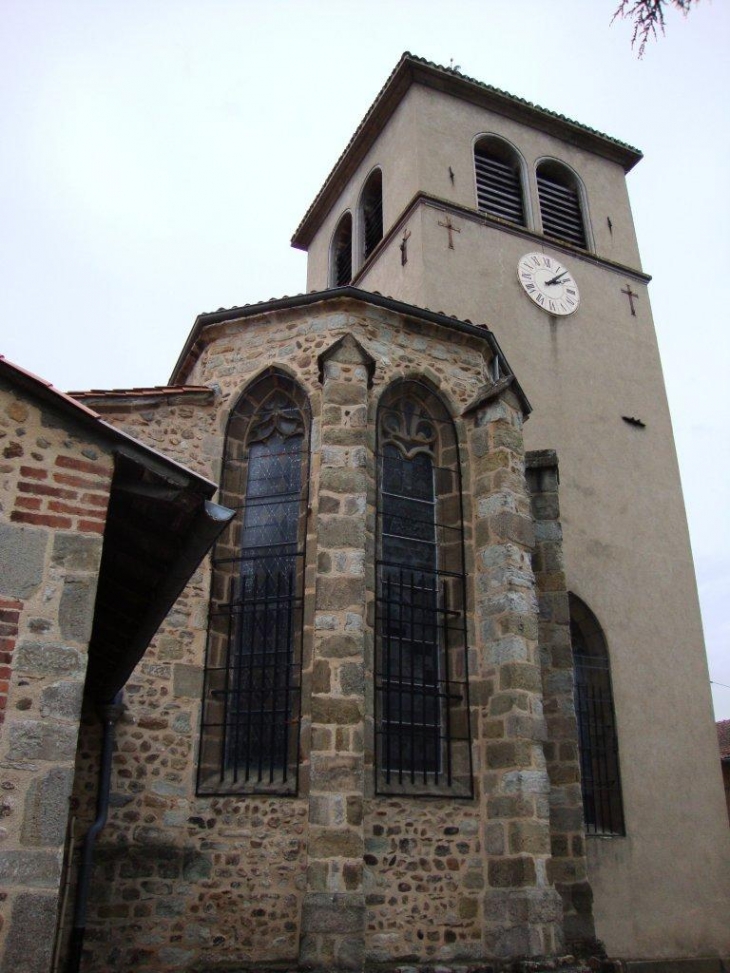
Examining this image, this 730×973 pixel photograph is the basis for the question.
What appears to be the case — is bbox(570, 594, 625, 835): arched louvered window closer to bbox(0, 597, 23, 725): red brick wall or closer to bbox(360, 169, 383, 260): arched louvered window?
bbox(360, 169, 383, 260): arched louvered window

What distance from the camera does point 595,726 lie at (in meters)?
11.7

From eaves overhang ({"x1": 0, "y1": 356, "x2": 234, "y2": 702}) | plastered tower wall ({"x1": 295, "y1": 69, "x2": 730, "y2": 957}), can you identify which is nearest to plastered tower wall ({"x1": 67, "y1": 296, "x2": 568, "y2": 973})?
eaves overhang ({"x1": 0, "y1": 356, "x2": 234, "y2": 702})

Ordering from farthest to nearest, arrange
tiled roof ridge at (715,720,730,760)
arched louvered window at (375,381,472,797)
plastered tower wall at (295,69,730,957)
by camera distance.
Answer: tiled roof ridge at (715,720,730,760)
plastered tower wall at (295,69,730,957)
arched louvered window at (375,381,472,797)

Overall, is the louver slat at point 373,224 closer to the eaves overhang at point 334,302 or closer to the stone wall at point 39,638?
the eaves overhang at point 334,302

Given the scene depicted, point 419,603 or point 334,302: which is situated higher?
point 334,302

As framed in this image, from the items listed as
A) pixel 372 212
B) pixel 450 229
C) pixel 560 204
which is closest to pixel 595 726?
pixel 450 229

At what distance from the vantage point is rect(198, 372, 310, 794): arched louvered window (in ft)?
27.2

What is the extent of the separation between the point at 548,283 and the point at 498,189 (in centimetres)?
208

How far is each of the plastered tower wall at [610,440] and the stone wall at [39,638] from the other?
8740 millimetres

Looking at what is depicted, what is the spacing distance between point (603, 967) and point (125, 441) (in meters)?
7.19

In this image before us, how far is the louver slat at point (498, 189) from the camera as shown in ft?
50.3

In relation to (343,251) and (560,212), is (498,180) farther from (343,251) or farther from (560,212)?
(343,251)

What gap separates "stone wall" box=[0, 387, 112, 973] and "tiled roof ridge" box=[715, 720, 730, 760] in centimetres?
2085

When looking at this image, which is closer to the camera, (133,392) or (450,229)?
(133,392)
